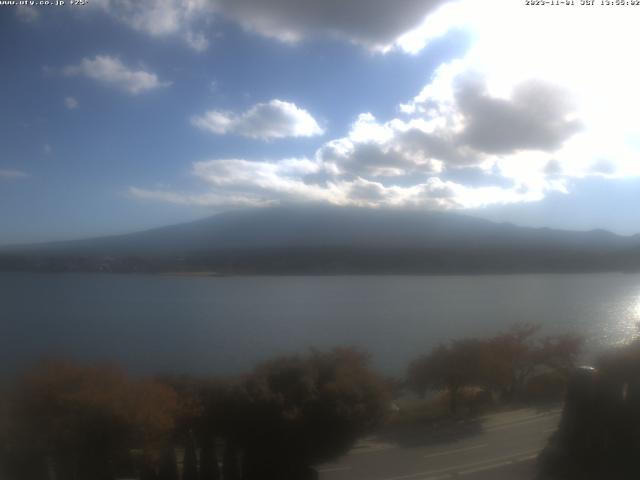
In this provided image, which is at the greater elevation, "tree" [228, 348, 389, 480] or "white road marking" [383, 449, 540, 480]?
"tree" [228, 348, 389, 480]

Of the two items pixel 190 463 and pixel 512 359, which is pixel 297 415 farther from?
pixel 512 359

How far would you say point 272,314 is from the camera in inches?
213

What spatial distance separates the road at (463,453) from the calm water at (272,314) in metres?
0.76

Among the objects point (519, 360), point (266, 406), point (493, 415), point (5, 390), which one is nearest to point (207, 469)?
point (266, 406)

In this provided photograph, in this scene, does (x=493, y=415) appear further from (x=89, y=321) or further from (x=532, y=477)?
(x=89, y=321)

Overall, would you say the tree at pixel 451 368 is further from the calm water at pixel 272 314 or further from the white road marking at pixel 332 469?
the white road marking at pixel 332 469

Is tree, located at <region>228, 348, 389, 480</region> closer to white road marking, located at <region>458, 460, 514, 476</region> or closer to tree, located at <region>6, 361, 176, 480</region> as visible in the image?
tree, located at <region>6, 361, 176, 480</region>

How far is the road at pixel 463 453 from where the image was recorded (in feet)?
14.6

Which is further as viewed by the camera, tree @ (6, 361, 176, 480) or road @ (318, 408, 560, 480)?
road @ (318, 408, 560, 480)

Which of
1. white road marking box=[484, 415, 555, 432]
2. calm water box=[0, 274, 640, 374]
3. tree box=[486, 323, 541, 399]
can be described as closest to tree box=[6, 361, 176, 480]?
calm water box=[0, 274, 640, 374]

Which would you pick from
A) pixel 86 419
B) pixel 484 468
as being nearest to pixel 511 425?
pixel 484 468

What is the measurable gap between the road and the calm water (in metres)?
0.76

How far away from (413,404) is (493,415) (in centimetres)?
79

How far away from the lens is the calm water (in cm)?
475
